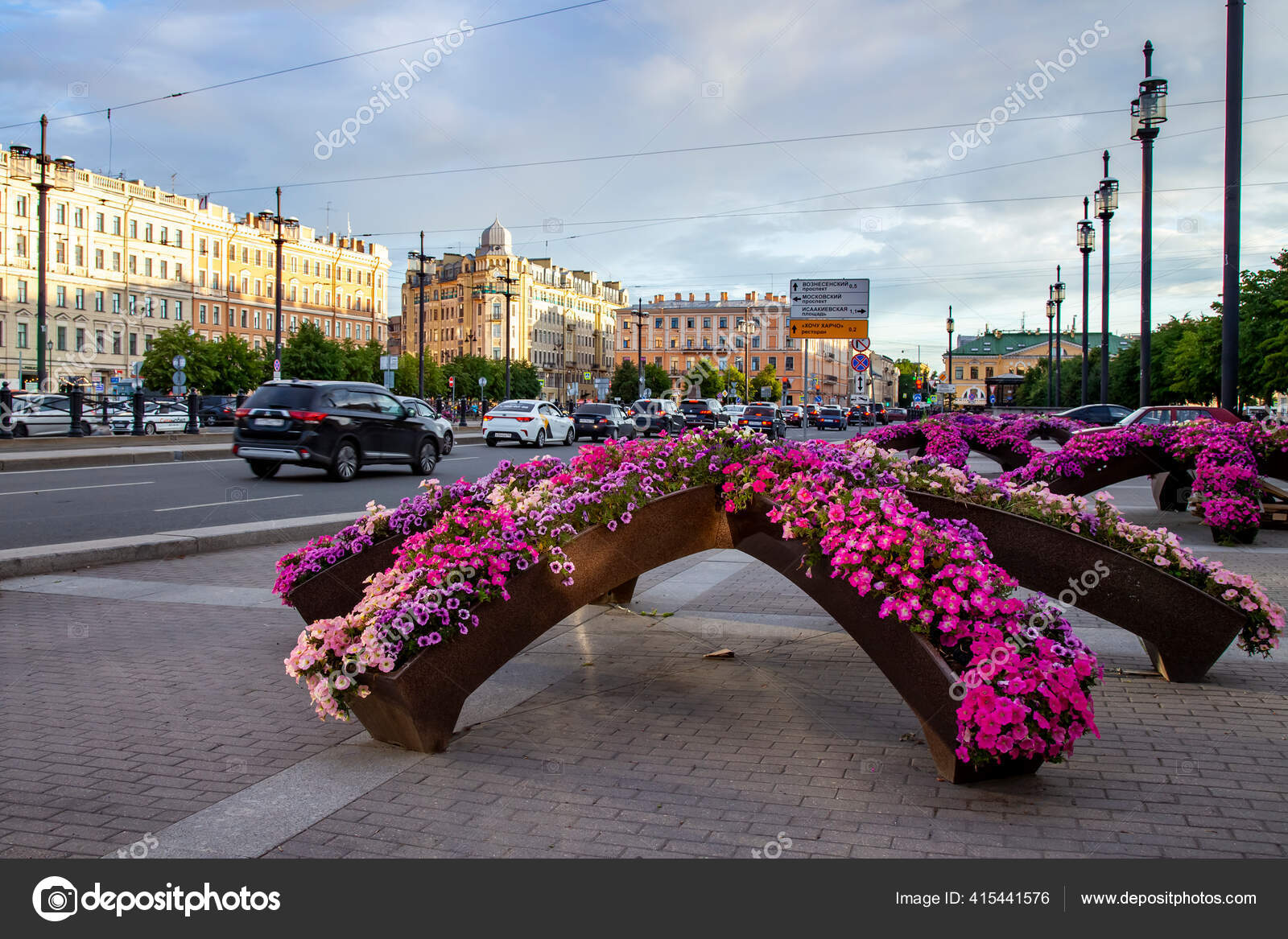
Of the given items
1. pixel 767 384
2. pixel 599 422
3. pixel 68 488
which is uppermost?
pixel 767 384

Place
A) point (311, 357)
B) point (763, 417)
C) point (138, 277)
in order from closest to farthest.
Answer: point (763, 417), point (311, 357), point (138, 277)

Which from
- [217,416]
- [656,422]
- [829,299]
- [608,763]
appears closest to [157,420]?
[217,416]

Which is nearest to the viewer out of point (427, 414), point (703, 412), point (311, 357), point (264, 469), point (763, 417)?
point (264, 469)

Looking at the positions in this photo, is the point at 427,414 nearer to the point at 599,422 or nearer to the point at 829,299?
the point at 829,299

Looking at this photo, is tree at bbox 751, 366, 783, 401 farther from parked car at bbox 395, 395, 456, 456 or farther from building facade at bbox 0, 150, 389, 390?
parked car at bbox 395, 395, 456, 456

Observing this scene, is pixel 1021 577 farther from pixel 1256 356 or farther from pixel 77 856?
pixel 1256 356

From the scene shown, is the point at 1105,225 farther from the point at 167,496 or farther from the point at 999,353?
the point at 999,353

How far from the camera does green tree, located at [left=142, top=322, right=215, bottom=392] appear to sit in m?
71.2

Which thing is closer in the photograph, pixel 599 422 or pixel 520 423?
pixel 520 423

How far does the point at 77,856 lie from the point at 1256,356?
49.7 meters

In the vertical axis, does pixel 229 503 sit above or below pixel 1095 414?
below

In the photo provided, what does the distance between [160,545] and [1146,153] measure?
20.9m

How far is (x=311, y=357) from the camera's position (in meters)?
77.6
